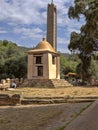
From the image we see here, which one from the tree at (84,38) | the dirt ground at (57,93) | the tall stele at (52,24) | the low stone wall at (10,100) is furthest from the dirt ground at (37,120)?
the tall stele at (52,24)

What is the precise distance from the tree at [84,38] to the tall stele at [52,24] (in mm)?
21333

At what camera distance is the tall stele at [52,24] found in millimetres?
66812

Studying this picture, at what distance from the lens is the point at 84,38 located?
4259cm

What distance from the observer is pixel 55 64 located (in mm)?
40969

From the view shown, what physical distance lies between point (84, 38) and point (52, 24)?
26983 millimetres

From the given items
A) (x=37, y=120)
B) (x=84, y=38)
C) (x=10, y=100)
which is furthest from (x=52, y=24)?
(x=37, y=120)

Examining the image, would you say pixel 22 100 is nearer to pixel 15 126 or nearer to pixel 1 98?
pixel 1 98

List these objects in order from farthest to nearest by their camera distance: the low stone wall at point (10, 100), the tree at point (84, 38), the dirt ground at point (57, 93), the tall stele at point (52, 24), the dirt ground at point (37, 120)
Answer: the tall stele at point (52, 24)
the tree at point (84, 38)
the dirt ground at point (57, 93)
the low stone wall at point (10, 100)
the dirt ground at point (37, 120)

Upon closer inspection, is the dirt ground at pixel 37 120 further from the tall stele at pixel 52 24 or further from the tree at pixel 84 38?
the tall stele at pixel 52 24

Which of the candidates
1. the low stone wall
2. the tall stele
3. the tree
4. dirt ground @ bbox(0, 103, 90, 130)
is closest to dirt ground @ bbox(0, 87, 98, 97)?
the low stone wall

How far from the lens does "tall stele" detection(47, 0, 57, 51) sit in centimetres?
6681

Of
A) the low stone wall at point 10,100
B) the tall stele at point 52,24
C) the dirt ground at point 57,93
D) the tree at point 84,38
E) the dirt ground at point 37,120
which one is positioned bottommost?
the dirt ground at point 37,120

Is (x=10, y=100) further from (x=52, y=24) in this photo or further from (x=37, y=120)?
(x=52, y=24)

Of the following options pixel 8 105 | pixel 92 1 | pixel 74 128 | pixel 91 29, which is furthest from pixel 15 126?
pixel 92 1
